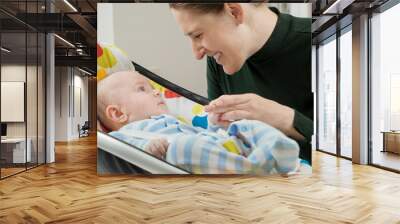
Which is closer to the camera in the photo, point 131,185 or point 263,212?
point 263,212

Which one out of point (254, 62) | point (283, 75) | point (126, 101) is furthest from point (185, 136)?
point (283, 75)

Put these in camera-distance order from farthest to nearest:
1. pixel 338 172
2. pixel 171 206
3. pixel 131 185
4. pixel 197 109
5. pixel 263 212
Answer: pixel 338 172 → pixel 197 109 → pixel 131 185 → pixel 171 206 → pixel 263 212

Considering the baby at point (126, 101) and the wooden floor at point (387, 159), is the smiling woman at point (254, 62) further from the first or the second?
the wooden floor at point (387, 159)

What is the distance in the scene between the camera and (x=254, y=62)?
670cm

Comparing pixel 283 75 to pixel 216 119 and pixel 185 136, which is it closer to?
pixel 216 119

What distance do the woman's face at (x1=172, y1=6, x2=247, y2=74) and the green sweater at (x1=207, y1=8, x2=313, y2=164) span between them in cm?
14

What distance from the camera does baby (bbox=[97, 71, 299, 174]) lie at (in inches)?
259

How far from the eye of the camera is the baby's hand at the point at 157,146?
659 cm

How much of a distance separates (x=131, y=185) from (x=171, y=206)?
1.52m

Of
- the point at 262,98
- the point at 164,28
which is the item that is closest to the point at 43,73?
the point at 164,28

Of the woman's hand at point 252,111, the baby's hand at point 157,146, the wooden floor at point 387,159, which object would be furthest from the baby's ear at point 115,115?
the wooden floor at point 387,159

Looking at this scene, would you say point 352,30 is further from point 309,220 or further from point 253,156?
point 309,220

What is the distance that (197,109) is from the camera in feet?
21.7

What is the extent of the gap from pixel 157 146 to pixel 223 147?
108cm
